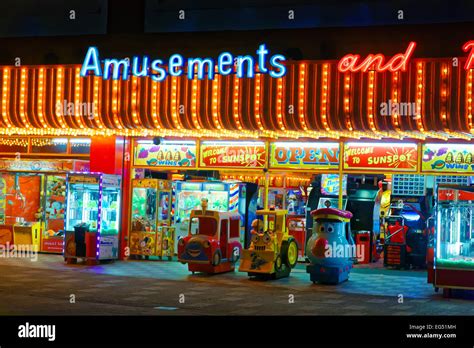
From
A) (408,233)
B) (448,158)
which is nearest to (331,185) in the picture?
(408,233)

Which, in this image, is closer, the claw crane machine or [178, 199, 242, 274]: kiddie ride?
[178, 199, 242, 274]: kiddie ride

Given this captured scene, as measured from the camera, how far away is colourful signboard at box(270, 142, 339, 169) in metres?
19.3

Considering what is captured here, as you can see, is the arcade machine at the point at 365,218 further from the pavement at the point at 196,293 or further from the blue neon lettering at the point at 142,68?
the blue neon lettering at the point at 142,68

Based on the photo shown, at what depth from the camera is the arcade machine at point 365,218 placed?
20562mm

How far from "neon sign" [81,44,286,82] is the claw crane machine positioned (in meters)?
3.08

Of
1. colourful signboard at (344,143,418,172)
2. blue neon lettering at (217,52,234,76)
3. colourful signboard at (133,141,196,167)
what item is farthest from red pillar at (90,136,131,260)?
colourful signboard at (344,143,418,172)

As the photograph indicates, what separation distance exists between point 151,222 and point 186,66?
4.35 metres

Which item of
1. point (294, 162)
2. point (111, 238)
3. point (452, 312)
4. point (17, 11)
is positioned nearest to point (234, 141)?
point (294, 162)

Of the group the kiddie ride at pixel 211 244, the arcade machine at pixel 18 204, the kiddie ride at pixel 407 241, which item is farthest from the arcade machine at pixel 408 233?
the arcade machine at pixel 18 204

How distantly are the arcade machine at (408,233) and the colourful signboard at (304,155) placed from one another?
78.5 inches

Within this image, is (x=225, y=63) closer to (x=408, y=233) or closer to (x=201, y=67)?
(x=201, y=67)

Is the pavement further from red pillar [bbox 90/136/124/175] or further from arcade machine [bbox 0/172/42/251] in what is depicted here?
red pillar [bbox 90/136/124/175]

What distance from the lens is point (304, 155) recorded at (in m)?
19.5

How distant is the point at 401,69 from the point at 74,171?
9074 mm
